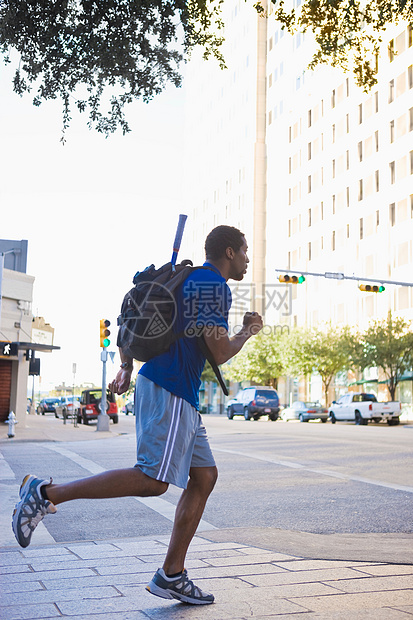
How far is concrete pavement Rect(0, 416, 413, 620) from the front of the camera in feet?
11.9

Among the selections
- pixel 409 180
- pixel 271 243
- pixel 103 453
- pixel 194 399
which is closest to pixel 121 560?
pixel 194 399

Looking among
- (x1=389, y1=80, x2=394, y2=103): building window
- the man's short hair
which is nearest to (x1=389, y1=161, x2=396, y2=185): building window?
(x1=389, y1=80, x2=394, y2=103): building window

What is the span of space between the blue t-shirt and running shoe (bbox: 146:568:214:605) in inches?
33.3

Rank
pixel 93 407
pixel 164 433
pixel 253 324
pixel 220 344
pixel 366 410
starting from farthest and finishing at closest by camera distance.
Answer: pixel 93 407
pixel 366 410
pixel 253 324
pixel 220 344
pixel 164 433

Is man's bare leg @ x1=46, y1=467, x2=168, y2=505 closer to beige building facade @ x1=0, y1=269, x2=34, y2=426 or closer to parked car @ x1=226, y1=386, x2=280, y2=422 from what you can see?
beige building facade @ x1=0, y1=269, x2=34, y2=426

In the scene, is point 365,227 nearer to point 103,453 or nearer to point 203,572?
point 103,453

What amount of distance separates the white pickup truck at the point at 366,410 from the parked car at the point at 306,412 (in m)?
4.52

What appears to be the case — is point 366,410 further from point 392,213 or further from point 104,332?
point 392,213

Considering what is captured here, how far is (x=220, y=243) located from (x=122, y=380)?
909mm

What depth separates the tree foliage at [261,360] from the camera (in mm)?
67000

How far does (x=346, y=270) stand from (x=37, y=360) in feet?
98.1

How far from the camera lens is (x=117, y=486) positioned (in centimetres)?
367

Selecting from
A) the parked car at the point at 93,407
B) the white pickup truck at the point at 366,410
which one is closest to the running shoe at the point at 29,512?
the parked car at the point at 93,407

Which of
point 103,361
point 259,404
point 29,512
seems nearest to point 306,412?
point 259,404
